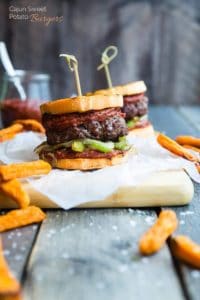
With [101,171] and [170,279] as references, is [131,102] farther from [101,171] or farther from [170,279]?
[170,279]

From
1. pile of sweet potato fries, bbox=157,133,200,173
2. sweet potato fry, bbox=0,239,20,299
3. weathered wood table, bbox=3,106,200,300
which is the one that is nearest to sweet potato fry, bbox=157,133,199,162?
pile of sweet potato fries, bbox=157,133,200,173

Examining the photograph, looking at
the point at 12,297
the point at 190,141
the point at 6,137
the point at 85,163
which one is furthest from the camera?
the point at 6,137

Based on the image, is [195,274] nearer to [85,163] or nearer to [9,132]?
[85,163]

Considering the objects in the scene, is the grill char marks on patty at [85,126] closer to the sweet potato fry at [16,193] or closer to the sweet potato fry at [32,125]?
the sweet potato fry at [16,193]

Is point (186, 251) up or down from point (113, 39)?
up

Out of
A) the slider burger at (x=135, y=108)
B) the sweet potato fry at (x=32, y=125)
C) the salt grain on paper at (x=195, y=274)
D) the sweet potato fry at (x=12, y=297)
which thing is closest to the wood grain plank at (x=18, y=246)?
the sweet potato fry at (x=12, y=297)

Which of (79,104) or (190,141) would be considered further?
(190,141)

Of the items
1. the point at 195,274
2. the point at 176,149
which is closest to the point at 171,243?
the point at 195,274
